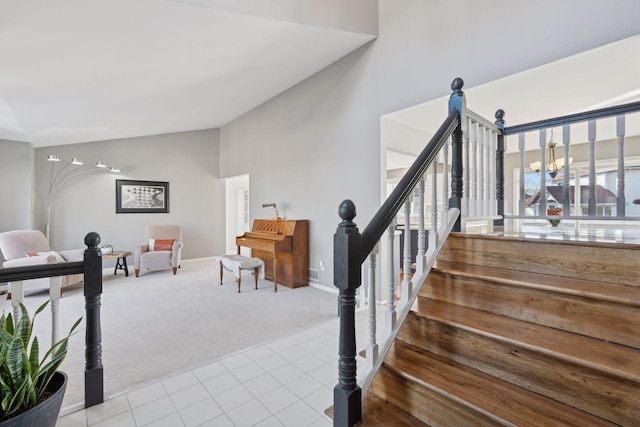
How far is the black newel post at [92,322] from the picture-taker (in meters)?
1.82

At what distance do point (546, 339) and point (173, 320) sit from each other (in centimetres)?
337

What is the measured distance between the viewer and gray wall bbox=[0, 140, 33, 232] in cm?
500

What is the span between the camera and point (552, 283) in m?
1.50

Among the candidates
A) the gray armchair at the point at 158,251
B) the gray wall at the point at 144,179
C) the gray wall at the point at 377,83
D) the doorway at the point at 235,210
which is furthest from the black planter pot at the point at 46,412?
the doorway at the point at 235,210

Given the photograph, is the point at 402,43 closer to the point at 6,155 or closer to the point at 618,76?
the point at 618,76

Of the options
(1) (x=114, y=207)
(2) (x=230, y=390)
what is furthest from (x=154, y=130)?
(2) (x=230, y=390)

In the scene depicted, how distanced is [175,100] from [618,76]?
17.7 feet

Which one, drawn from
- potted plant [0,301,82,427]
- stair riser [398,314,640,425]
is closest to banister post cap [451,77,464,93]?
stair riser [398,314,640,425]

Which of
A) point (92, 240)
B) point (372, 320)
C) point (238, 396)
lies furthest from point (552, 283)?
point (92, 240)

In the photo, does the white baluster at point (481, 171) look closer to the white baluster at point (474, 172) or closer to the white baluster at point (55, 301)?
the white baluster at point (474, 172)

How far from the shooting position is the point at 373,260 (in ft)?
4.85

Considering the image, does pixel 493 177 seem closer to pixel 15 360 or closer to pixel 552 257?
pixel 552 257

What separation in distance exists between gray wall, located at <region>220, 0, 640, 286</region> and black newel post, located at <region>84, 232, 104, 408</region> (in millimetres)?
2876

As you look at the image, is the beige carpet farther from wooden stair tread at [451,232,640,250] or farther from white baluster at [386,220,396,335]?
wooden stair tread at [451,232,640,250]
